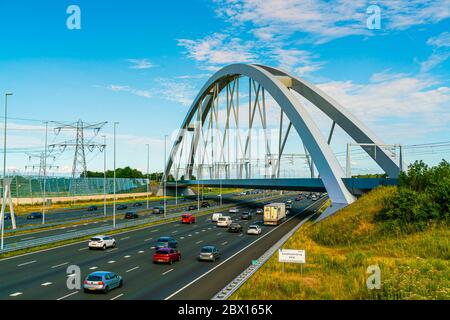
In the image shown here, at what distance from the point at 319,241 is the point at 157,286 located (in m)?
20.2

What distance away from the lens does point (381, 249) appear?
32.7 metres

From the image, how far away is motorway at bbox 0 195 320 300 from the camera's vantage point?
21.5 metres

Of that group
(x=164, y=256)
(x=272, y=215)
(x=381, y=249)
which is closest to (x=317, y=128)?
(x=272, y=215)

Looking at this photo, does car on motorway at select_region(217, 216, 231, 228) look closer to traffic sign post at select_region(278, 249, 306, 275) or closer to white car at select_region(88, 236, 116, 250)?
white car at select_region(88, 236, 116, 250)

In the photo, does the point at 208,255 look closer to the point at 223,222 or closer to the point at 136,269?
the point at 136,269

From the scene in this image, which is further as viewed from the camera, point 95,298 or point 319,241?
point 319,241

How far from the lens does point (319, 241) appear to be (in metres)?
38.9

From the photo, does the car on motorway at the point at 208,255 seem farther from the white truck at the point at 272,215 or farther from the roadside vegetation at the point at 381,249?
the white truck at the point at 272,215

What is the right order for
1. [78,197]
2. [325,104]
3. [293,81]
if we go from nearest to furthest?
[325,104] < [293,81] < [78,197]

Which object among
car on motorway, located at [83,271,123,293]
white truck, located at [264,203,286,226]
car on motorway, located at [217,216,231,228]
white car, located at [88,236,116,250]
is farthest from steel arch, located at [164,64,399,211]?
car on motorway, located at [83,271,123,293]

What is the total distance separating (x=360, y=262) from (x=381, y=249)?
5.74 m

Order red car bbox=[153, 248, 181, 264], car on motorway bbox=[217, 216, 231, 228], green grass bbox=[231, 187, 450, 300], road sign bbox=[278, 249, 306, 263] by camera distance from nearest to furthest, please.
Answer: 1. green grass bbox=[231, 187, 450, 300]
2. road sign bbox=[278, 249, 306, 263]
3. red car bbox=[153, 248, 181, 264]
4. car on motorway bbox=[217, 216, 231, 228]
